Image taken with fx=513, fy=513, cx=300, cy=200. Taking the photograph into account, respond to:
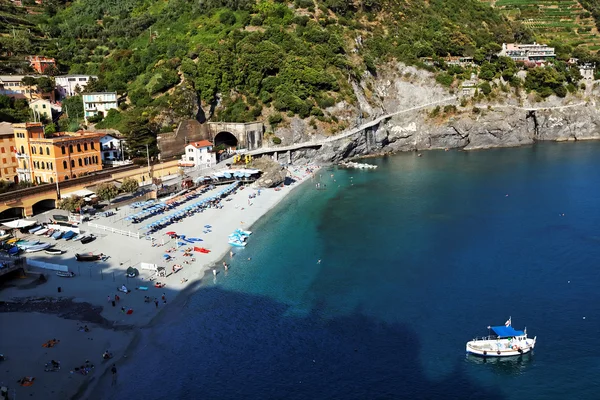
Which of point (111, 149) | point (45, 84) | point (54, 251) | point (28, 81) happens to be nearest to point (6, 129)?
point (111, 149)

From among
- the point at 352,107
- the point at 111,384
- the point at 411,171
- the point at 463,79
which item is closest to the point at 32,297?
the point at 111,384

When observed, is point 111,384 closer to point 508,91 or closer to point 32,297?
point 32,297

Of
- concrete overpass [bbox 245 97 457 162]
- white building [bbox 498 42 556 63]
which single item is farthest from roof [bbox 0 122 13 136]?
white building [bbox 498 42 556 63]

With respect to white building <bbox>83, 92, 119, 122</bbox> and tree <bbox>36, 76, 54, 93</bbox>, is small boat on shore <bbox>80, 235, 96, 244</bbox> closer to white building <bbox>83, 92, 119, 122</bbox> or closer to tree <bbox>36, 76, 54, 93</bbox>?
white building <bbox>83, 92, 119, 122</bbox>

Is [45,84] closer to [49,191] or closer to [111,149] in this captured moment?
[111,149]

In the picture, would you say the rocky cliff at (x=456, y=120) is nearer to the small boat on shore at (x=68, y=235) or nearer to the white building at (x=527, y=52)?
the white building at (x=527, y=52)

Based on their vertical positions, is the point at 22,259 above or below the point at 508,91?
below

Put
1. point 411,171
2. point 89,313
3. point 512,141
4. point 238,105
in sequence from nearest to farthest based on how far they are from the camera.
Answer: point 89,313, point 411,171, point 238,105, point 512,141
